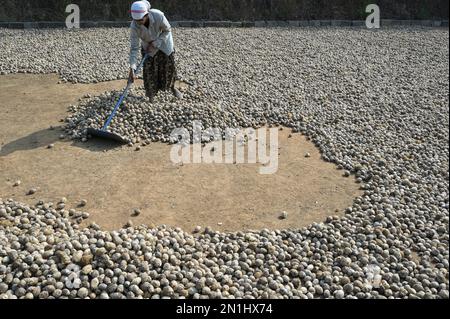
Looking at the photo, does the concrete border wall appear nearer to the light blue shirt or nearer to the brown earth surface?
the light blue shirt

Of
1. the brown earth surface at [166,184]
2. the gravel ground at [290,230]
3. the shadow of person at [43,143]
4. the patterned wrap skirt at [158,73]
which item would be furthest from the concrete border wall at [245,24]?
the shadow of person at [43,143]

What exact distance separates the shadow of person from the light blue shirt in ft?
3.98

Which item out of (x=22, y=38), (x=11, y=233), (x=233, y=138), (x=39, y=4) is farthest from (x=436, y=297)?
(x=39, y=4)

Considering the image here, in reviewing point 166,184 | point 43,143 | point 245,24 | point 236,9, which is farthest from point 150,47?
point 236,9

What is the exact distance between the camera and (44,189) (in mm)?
4684

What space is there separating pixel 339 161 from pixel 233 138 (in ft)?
5.04

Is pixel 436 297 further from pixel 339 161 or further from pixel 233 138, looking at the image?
pixel 233 138

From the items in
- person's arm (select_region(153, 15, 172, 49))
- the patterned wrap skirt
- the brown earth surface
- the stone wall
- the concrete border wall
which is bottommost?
the brown earth surface

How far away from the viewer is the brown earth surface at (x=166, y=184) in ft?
14.1

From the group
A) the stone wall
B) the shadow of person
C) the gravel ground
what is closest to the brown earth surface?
the shadow of person

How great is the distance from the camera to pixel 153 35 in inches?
236

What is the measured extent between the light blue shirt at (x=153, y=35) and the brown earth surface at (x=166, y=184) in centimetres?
151

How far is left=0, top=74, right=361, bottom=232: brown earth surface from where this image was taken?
169 inches

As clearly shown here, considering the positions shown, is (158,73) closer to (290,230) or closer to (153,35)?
(153,35)
